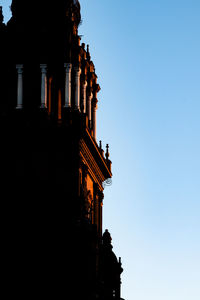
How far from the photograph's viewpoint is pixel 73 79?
64.9 m

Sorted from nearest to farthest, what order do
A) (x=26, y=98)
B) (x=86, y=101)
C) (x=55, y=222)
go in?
(x=55, y=222) → (x=26, y=98) → (x=86, y=101)

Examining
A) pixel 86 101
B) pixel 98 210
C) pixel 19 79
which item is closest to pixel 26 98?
pixel 19 79

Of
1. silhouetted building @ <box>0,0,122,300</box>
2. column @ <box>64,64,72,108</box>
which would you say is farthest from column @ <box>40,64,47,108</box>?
column @ <box>64,64,72,108</box>

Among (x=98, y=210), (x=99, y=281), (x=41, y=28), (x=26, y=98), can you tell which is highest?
(x=41, y=28)

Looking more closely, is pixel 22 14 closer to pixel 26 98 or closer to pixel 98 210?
pixel 26 98

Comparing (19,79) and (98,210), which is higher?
(19,79)

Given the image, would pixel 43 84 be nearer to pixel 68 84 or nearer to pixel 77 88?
pixel 68 84

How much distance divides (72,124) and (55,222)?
6759 millimetres

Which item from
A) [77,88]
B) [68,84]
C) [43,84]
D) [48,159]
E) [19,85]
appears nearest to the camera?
[48,159]

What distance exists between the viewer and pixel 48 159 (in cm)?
6134

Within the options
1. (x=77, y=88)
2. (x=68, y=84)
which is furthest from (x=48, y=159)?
(x=77, y=88)

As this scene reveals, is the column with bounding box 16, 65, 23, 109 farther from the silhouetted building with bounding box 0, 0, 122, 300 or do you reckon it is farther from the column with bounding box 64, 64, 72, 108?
the column with bounding box 64, 64, 72, 108

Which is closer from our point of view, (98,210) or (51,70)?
(51,70)

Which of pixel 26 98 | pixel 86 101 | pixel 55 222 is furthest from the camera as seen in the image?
pixel 86 101
